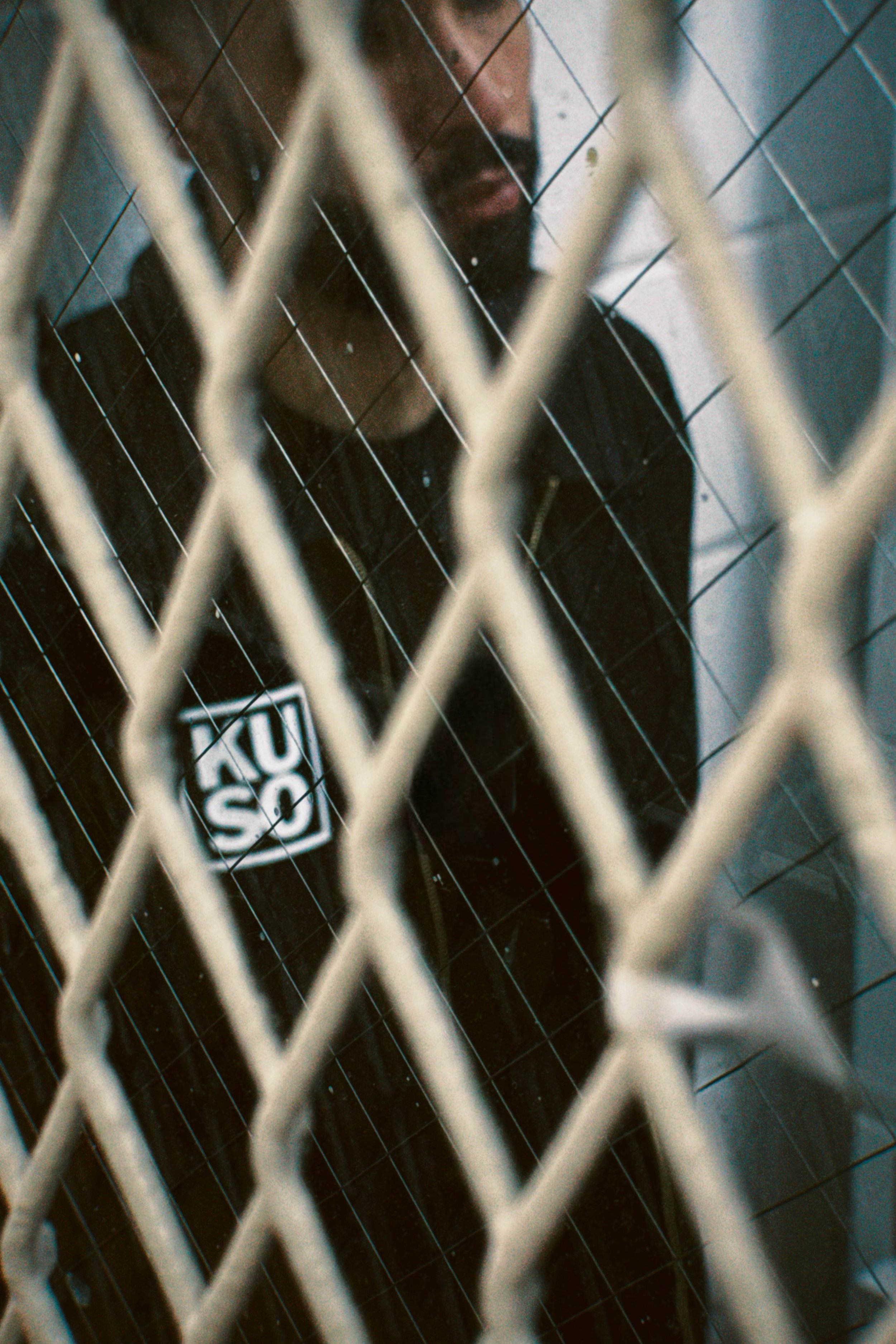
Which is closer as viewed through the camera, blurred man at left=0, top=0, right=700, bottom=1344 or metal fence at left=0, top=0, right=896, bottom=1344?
metal fence at left=0, top=0, right=896, bottom=1344

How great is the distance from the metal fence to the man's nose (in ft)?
1.51

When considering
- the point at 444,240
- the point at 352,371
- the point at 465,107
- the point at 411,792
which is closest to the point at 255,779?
the point at 411,792

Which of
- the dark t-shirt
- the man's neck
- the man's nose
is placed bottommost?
the dark t-shirt

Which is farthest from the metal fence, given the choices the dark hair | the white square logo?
the dark hair

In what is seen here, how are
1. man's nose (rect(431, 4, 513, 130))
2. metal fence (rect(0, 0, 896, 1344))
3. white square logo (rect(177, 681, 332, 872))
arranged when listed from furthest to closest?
white square logo (rect(177, 681, 332, 872))
man's nose (rect(431, 4, 513, 130))
metal fence (rect(0, 0, 896, 1344))

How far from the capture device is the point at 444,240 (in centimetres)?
81

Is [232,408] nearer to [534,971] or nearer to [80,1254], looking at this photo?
[534,971]

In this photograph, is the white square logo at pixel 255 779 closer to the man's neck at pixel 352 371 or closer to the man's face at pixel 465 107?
the man's neck at pixel 352 371

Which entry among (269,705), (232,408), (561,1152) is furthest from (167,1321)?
(232,408)

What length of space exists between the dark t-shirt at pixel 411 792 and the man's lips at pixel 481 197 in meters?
0.08

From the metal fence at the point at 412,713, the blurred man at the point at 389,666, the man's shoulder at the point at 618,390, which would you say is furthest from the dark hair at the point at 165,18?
the metal fence at the point at 412,713

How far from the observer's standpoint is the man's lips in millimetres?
795

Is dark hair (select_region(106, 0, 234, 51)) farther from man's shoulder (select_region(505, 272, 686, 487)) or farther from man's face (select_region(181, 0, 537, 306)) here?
man's shoulder (select_region(505, 272, 686, 487))

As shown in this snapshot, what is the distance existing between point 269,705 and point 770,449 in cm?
69
